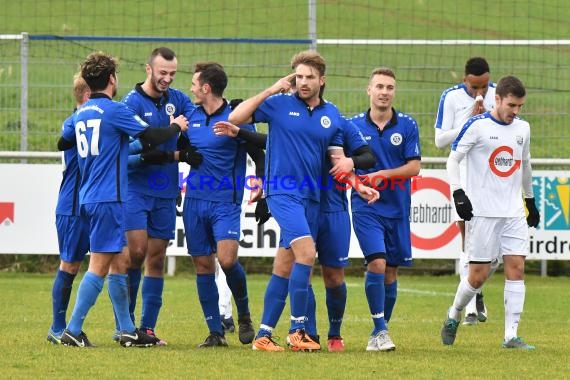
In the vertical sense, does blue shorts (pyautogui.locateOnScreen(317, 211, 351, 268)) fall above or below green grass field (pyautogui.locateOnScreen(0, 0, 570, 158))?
below

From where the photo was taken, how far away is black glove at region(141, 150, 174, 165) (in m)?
10.2

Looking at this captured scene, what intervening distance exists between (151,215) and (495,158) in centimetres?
280

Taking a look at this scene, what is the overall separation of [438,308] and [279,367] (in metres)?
5.56

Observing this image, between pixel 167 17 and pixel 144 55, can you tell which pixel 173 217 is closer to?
pixel 144 55

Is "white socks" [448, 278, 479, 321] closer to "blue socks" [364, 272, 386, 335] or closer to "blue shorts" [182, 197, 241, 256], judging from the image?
"blue socks" [364, 272, 386, 335]

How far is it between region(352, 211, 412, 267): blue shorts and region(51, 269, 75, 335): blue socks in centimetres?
234

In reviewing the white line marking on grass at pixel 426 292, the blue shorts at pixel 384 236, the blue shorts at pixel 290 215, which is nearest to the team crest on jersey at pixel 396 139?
the blue shorts at pixel 384 236

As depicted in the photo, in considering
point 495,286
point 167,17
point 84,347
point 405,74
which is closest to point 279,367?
point 84,347

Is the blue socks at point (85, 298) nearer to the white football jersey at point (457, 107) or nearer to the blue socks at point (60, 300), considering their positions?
the blue socks at point (60, 300)

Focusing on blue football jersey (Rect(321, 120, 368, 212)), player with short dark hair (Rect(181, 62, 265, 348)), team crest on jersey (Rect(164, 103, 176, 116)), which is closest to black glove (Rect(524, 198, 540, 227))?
blue football jersey (Rect(321, 120, 368, 212))

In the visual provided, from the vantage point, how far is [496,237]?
414 inches

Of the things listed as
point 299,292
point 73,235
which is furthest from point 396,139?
point 73,235

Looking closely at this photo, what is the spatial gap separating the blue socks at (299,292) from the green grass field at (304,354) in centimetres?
28

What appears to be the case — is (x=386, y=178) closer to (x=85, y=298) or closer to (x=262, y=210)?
(x=262, y=210)
